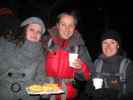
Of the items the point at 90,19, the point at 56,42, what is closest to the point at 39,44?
the point at 56,42

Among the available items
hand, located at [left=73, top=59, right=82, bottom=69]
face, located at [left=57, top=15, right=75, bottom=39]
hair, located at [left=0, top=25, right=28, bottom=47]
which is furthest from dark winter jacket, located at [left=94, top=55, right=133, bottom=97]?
hair, located at [left=0, top=25, right=28, bottom=47]

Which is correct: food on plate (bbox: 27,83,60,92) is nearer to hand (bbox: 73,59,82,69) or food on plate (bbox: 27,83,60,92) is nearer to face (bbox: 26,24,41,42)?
hand (bbox: 73,59,82,69)

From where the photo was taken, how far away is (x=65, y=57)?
4.71m

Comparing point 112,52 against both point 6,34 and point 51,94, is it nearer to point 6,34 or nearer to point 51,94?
point 51,94

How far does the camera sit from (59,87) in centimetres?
464

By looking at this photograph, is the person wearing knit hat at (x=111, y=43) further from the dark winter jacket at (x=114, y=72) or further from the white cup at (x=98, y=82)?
the white cup at (x=98, y=82)

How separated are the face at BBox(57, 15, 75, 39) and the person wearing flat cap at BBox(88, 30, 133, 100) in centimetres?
49

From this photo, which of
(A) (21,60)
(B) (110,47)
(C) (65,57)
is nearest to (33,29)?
(A) (21,60)

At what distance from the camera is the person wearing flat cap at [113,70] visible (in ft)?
14.8

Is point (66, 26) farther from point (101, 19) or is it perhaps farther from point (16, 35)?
point (101, 19)

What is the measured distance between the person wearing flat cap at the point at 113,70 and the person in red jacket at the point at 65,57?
0.65 feet

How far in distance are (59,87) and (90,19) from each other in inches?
214

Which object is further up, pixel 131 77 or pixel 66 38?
pixel 66 38

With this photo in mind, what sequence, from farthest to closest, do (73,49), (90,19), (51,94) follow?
(90,19)
(73,49)
(51,94)
